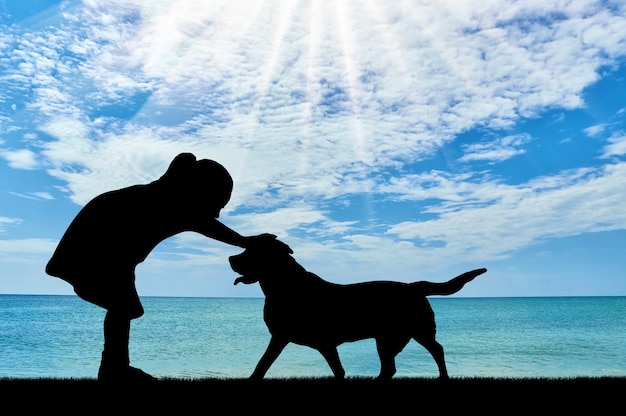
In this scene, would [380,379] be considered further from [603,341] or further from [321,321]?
[603,341]

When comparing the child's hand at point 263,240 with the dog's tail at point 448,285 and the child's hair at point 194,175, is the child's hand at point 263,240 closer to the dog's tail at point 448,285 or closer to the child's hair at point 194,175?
the child's hair at point 194,175

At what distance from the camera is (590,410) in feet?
14.3

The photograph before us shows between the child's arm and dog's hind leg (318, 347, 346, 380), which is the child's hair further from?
dog's hind leg (318, 347, 346, 380)

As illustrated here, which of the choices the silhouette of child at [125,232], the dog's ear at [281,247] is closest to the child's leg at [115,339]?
the silhouette of child at [125,232]

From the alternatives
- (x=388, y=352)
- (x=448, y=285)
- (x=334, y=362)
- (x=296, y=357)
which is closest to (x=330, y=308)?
(x=334, y=362)

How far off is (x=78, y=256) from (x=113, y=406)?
133cm

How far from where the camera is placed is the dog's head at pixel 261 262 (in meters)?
5.69

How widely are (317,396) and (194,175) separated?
226 cm

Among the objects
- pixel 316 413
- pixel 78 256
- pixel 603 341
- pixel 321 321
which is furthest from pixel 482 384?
pixel 603 341

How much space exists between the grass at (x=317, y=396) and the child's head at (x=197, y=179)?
5.54ft

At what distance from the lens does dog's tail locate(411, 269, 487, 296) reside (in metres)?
5.90

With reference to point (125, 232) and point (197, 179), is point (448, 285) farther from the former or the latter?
point (125, 232)

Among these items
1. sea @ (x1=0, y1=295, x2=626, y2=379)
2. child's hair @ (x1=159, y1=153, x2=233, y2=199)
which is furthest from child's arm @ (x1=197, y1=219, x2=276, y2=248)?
sea @ (x1=0, y1=295, x2=626, y2=379)

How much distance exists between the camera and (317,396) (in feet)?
15.7
